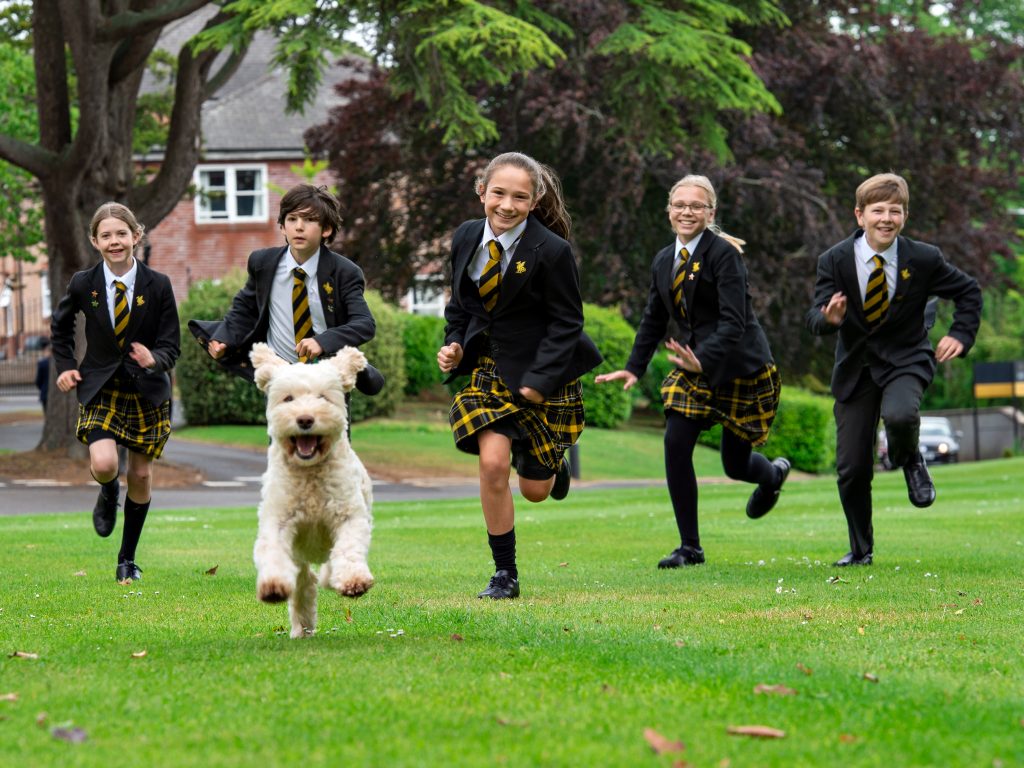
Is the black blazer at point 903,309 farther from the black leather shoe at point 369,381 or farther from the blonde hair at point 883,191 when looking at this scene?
the black leather shoe at point 369,381

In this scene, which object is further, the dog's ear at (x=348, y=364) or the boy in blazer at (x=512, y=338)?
the boy in blazer at (x=512, y=338)

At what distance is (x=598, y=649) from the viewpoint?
570cm

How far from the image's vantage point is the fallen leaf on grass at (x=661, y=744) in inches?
157

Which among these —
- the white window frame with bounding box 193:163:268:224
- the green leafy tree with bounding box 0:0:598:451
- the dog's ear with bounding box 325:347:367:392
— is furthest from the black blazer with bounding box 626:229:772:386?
the white window frame with bounding box 193:163:268:224

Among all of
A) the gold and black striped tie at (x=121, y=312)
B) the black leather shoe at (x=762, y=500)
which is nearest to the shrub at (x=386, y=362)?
the black leather shoe at (x=762, y=500)

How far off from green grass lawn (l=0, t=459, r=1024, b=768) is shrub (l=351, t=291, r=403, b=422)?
71.6 ft

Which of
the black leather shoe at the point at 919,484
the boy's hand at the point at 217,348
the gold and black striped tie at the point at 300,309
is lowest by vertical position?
the black leather shoe at the point at 919,484

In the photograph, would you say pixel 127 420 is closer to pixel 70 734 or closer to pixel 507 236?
pixel 507 236

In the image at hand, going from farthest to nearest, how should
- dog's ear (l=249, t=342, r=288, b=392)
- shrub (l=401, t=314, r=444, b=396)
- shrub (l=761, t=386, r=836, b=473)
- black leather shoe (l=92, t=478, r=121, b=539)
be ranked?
shrub (l=401, t=314, r=444, b=396)
shrub (l=761, t=386, r=836, b=473)
black leather shoe (l=92, t=478, r=121, b=539)
dog's ear (l=249, t=342, r=288, b=392)

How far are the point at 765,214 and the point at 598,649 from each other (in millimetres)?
29908

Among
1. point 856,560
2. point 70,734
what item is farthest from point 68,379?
point 856,560

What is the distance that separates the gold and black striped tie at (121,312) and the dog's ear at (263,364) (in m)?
2.75

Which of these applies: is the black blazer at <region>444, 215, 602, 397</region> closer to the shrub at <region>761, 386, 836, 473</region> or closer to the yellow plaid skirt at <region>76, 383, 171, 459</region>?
the yellow plaid skirt at <region>76, 383, 171, 459</region>

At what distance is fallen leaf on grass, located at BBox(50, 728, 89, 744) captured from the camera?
419 cm
